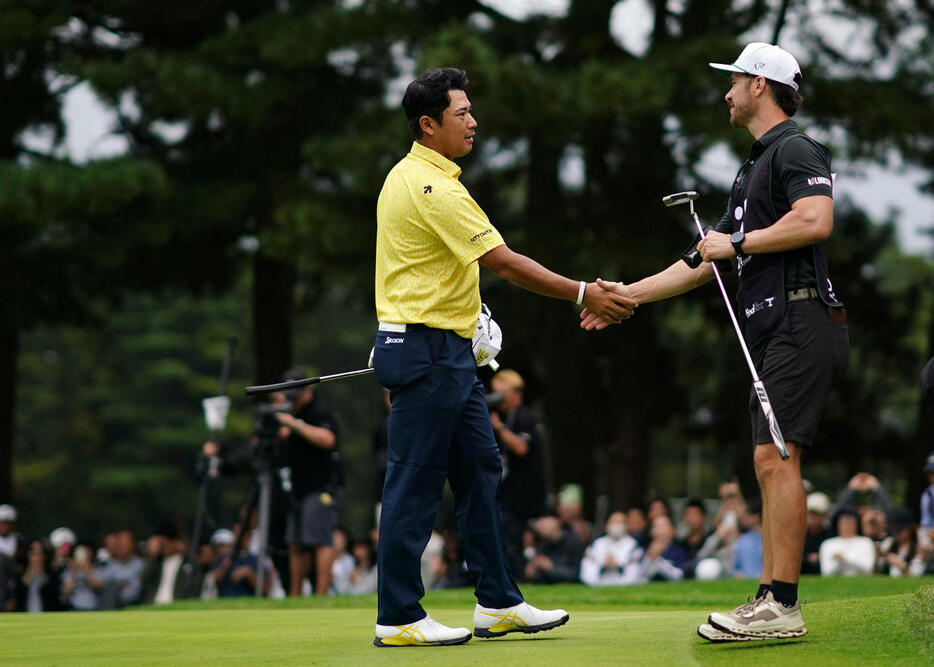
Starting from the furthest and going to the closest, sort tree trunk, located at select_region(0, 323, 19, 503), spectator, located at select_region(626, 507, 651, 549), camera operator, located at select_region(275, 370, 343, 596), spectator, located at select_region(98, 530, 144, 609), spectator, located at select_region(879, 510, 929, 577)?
tree trunk, located at select_region(0, 323, 19, 503) < spectator, located at select_region(98, 530, 144, 609) < spectator, located at select_region(626, 507, 651, 549) < spectator, located at select_region(879, 510, 929, 577) < camera operator, located at select_region(275, 370, 343, 596)

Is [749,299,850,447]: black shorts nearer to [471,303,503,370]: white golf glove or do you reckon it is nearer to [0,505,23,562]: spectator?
[471,303,503,370]: white golf glove

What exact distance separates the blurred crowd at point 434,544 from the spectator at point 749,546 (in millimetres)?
17

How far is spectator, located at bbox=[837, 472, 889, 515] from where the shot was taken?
1445 centimetres

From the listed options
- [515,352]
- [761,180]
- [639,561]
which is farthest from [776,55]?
[515,352]

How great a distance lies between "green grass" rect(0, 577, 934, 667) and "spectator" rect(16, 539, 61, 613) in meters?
8.10

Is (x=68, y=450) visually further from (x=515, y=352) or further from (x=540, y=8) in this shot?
(x=540, y=8)

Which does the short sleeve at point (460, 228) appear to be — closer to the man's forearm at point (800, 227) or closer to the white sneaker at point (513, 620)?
the man's forearm at point (800, 227)

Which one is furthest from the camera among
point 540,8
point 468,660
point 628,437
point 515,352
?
point 515,352

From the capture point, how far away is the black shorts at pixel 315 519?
12492 millimetres

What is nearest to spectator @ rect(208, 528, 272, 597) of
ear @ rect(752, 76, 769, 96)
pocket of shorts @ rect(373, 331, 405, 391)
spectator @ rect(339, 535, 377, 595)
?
spectator @ rect(339, 535, 377, 595)

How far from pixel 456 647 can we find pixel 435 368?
1054mm

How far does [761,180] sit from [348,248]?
12834 mm

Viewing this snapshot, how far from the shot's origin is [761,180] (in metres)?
5.56

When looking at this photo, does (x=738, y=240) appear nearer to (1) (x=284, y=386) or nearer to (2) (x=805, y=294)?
(2) (x=805, y=294)
